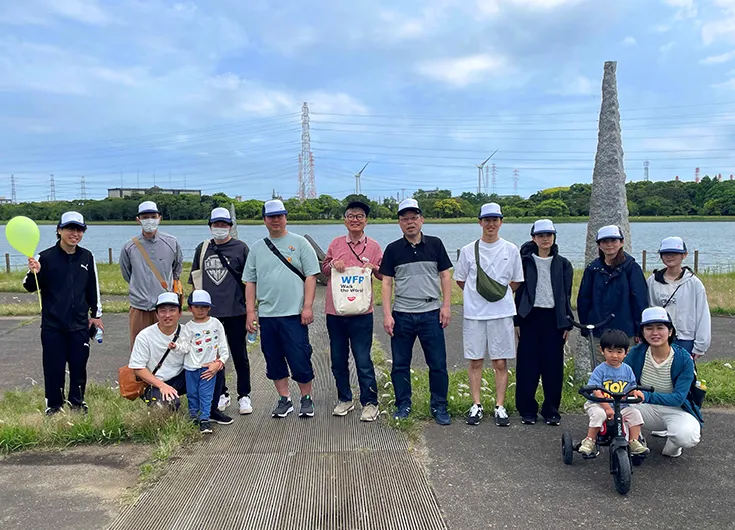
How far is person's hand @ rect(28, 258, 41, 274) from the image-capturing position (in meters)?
4.74

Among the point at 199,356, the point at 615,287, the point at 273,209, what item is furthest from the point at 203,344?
the point at 615,287

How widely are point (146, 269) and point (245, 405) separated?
1518 mm

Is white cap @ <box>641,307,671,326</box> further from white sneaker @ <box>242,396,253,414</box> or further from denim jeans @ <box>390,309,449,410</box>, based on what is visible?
white sneaker @ <box>242,396,253,414</box>

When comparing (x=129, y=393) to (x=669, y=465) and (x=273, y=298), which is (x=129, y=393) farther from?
(x=669, y=465)

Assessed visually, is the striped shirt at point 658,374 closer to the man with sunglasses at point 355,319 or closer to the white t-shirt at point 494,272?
the white t-shirt at point 494,272

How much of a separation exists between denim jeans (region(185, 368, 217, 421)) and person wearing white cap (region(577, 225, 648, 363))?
3094mm

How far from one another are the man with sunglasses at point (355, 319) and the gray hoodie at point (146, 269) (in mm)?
1496

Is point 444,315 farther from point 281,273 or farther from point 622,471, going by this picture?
point 622,471

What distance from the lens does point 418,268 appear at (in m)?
4.88

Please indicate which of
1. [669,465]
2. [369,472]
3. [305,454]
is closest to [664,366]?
[669,465]

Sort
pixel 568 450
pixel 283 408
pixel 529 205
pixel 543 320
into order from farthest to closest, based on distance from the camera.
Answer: pixel 529 205 < pixel 283 408 < pixel 543 320 < pixel 568 450

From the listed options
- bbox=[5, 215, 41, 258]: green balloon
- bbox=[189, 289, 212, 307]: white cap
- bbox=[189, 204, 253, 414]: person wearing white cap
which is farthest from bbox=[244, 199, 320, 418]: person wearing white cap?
bbox=[5, 215, 41, 258]: green balloon

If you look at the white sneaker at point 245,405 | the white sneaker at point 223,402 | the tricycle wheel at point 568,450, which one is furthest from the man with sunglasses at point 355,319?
the tricycle wheel at point 568,450

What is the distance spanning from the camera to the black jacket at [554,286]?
484 centimetres
